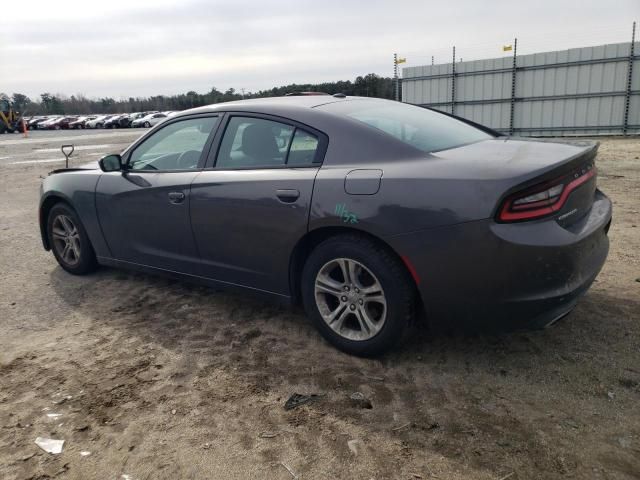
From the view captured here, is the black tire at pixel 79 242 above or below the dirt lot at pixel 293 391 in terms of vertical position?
above

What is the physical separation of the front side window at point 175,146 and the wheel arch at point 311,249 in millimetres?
1135

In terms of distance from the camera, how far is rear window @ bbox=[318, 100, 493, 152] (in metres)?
3.22

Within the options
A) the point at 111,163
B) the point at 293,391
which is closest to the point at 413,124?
the point at 293,391

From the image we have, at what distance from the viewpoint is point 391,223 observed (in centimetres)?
284

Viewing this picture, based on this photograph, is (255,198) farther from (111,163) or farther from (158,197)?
(111,163)

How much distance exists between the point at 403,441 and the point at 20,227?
6796 millimetres

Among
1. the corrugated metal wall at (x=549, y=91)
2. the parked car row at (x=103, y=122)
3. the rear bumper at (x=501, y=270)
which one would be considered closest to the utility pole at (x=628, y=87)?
the corrugated metal wall at (x=549, y=91)

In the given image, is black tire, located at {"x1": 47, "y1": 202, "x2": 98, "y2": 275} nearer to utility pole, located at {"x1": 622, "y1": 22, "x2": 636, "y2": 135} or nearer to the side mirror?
the side mirror

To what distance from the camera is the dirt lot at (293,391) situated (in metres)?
2.34

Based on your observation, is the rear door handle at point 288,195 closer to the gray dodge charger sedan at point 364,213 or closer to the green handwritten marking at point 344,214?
the gray dodge charger sedan at point 364,213

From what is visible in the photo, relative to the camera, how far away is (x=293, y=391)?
115 inches

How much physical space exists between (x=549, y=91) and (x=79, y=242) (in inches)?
606

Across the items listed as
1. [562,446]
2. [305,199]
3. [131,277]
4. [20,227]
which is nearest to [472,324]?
[562,446]

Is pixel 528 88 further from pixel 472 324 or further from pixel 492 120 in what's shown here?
pixel 472 324
